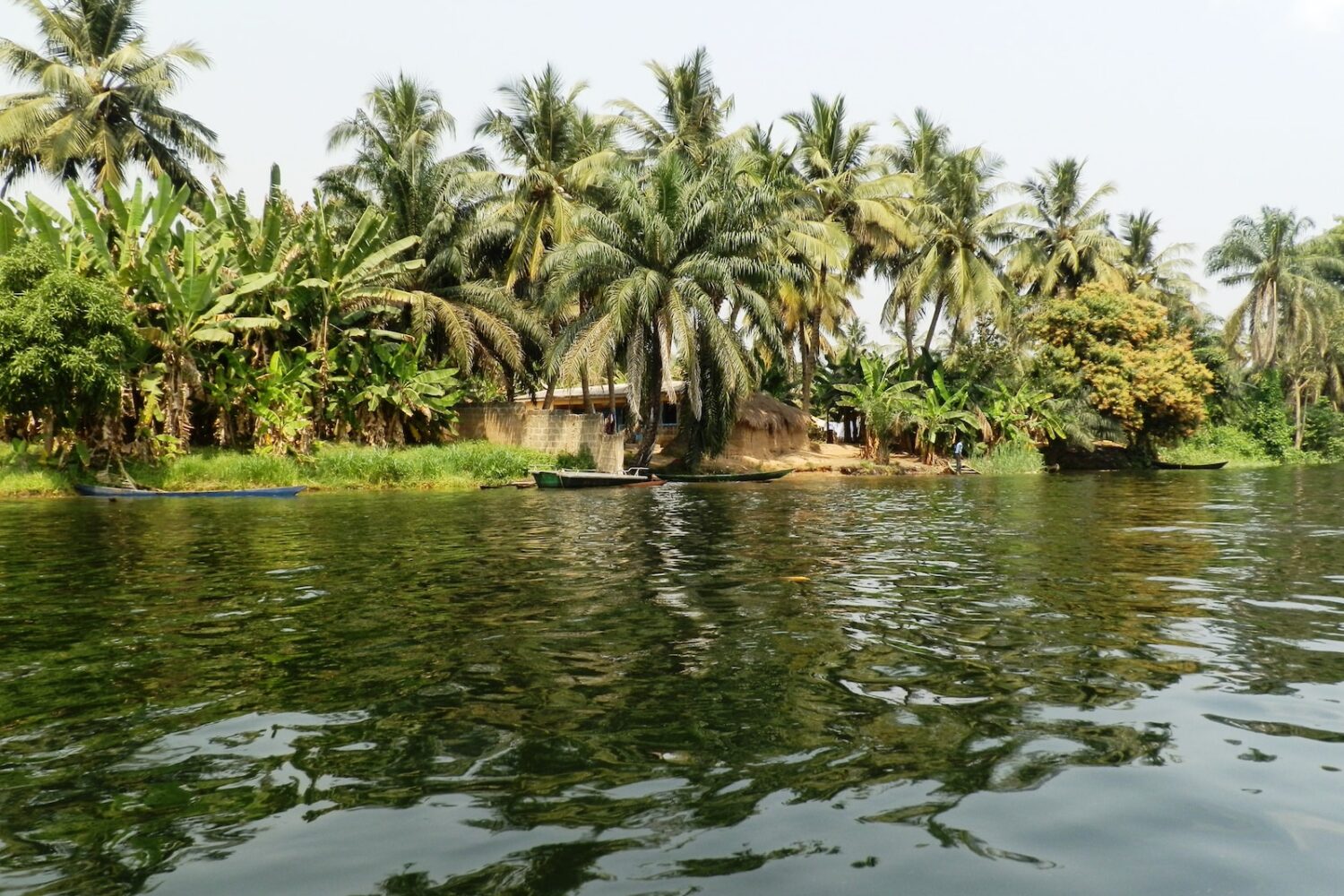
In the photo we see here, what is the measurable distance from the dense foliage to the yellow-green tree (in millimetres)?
132

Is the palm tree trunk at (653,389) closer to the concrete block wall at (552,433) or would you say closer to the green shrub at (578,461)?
the concrete block wall at (552,433)

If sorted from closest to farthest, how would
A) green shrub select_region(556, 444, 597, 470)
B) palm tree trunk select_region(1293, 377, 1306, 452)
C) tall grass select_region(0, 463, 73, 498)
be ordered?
tall grass select_region(0, 463, 73, 498) < green shrub select_region(556, 444, 597, 470) < palm tree trunk select_region(1293, 377, 1306, 452)

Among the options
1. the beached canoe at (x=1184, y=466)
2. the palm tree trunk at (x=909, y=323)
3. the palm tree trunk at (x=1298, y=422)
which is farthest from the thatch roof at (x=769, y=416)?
the palm tree trunk at (x=1298, y=422)

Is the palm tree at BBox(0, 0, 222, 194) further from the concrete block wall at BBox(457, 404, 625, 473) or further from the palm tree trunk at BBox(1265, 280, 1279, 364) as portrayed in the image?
the palm tree trunk at BBox(1265, 280, 1279, 364)

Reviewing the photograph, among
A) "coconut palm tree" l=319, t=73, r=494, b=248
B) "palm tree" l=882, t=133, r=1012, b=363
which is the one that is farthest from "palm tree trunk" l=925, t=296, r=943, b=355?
"coconut palm tree" l=319, t=73, r=494, b=248

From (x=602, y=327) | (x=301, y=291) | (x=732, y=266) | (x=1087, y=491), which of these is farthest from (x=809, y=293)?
(x=301, y=291)

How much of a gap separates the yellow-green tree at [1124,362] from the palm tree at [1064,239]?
10.5 ft

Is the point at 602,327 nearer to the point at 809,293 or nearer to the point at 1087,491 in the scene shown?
the point at 809,293

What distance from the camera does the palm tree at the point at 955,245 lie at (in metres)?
39.8

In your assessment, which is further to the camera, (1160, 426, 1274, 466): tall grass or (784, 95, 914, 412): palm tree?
(1160, 426, 1274, 466): tall grass

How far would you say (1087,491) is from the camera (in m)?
23.6

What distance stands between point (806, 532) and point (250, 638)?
8.54 meters

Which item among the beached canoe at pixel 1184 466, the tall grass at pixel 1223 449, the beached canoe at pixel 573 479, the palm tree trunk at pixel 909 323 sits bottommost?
the beached canoe at pixel 573 479

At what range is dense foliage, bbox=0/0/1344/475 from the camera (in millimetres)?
25312
